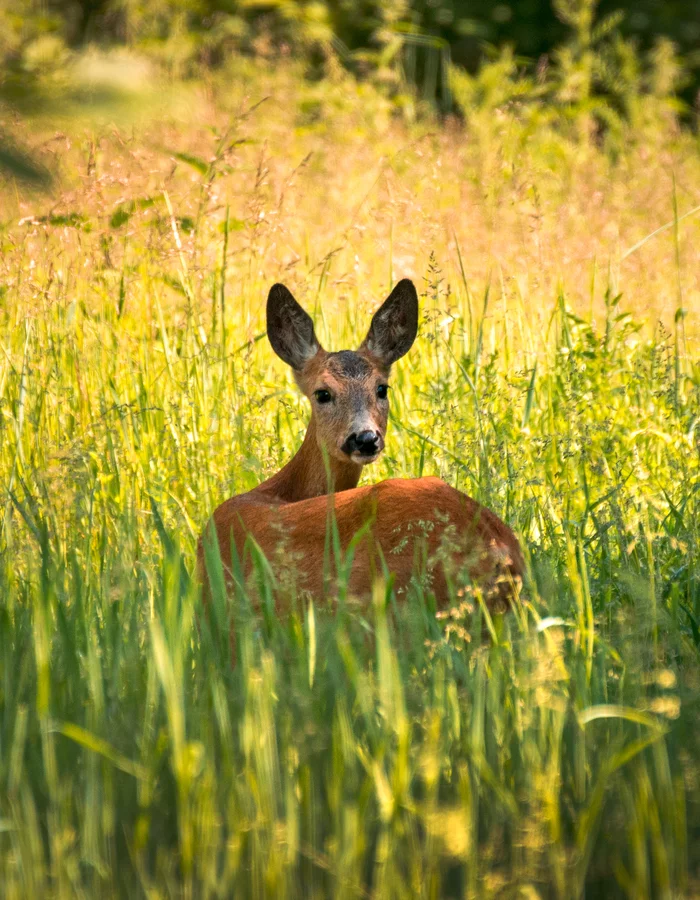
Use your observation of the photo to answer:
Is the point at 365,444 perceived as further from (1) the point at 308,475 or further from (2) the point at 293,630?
(2) the point at 293,630

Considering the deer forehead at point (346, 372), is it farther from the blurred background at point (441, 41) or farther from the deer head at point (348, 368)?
the blurred background at point (441, 41)

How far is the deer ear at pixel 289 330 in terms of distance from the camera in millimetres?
4414

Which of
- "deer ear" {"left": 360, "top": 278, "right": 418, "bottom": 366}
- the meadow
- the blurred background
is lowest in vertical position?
the meadow

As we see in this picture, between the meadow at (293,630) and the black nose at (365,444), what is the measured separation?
0.99 feet

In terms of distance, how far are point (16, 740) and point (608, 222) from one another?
19.0ft

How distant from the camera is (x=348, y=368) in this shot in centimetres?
422

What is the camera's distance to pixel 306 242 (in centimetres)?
609

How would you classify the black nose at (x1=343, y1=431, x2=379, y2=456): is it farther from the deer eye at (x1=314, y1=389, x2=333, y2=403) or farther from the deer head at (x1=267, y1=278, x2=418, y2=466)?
the deer eye at (x1=314, y1=389, x2=333, y2=403)

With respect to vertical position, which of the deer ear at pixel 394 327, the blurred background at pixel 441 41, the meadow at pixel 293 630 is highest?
the blurred background at pixel 441 41

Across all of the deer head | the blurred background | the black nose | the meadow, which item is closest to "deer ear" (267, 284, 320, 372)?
the deer head

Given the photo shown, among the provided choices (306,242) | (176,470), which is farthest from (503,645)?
(306,242)

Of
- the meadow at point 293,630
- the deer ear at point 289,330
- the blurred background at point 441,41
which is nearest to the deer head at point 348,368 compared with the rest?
the deer ear at point 289,330

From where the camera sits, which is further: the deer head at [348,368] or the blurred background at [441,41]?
the blurred background at [441,41]

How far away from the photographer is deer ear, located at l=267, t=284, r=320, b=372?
4414 millimetres
